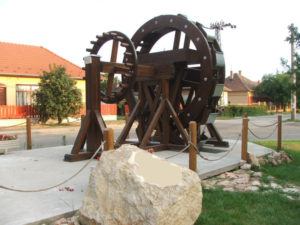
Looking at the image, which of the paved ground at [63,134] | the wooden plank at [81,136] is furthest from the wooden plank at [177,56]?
the paved ground at [63,134]

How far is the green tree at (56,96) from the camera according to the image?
28.5m

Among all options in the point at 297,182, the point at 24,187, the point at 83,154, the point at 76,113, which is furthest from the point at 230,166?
the point at 76,113

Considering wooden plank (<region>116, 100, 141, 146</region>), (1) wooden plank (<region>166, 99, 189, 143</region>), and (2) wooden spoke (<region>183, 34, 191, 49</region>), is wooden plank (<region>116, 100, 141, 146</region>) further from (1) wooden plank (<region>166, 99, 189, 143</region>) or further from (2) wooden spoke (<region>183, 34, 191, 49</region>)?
(2) wooden spoke (<region>183, 34, 191, 49</region>)

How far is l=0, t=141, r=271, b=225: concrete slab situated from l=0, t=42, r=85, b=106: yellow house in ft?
62.7

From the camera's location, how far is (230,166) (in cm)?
954

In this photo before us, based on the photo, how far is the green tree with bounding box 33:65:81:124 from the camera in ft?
93.4

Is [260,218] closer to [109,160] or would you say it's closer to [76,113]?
[109,160]

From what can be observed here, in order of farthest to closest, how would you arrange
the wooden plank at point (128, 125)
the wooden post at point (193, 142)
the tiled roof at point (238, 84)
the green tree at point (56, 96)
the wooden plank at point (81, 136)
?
the tiled roof at point (238, 84), the green tree at point (56, 96), the wooden plank at point (128, 125), the wooden plank at point (81, 136), the wooden post at point (193, 142)

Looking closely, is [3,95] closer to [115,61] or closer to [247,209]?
[115,61]

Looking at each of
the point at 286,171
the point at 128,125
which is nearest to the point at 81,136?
the point at 128,125

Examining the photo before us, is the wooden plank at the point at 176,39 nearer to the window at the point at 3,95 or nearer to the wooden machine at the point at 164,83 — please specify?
the wooden machine at the point at 164,83

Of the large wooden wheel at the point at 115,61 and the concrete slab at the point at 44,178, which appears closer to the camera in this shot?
the concrete slab at the point at 44,178

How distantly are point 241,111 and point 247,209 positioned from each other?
43708mm

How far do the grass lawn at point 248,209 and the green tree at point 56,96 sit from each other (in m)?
22.2
